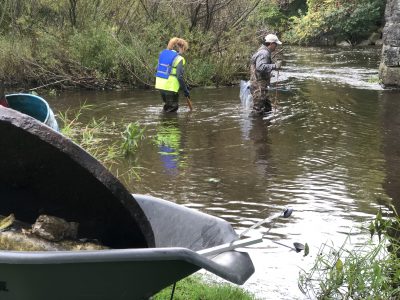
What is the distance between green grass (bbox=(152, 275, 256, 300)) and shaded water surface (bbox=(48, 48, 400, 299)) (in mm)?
268

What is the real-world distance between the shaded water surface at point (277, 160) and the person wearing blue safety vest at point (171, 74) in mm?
377

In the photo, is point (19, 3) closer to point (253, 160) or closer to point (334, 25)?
point (253, 160)

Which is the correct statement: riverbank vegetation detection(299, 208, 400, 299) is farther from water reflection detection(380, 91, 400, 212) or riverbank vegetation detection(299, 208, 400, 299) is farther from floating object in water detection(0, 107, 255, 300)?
water reflection detection(380, 91, 400, 212)

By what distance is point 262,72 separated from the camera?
11508mm

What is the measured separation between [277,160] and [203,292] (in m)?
4.38

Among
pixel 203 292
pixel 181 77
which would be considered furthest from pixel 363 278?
pixel 181 77

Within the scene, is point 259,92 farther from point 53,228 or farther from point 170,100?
point 53,228

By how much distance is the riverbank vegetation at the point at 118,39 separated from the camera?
15383 millimetres

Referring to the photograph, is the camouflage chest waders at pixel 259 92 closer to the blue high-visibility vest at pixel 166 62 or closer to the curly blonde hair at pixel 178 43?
the curly blonde hair at pixel 178 43

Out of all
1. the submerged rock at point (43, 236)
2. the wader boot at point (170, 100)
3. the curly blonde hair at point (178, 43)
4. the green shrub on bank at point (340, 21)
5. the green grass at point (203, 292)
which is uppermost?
the green shrub on bank at point (340, 21)

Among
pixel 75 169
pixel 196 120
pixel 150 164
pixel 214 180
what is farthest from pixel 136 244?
pixel 196 120

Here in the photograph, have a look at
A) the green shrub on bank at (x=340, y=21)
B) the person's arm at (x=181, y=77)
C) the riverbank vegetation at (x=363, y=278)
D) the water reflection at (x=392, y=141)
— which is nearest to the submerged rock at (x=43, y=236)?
the riverbank vegetation at (x=363, y=278)

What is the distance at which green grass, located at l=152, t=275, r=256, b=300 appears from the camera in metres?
3.95

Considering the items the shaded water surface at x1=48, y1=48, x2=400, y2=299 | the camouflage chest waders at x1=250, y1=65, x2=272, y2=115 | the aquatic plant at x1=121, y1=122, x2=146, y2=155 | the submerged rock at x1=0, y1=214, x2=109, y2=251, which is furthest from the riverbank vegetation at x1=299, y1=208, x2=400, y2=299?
the camouflage chest waders at x1=250, y1=65, x2=272, y2=115
